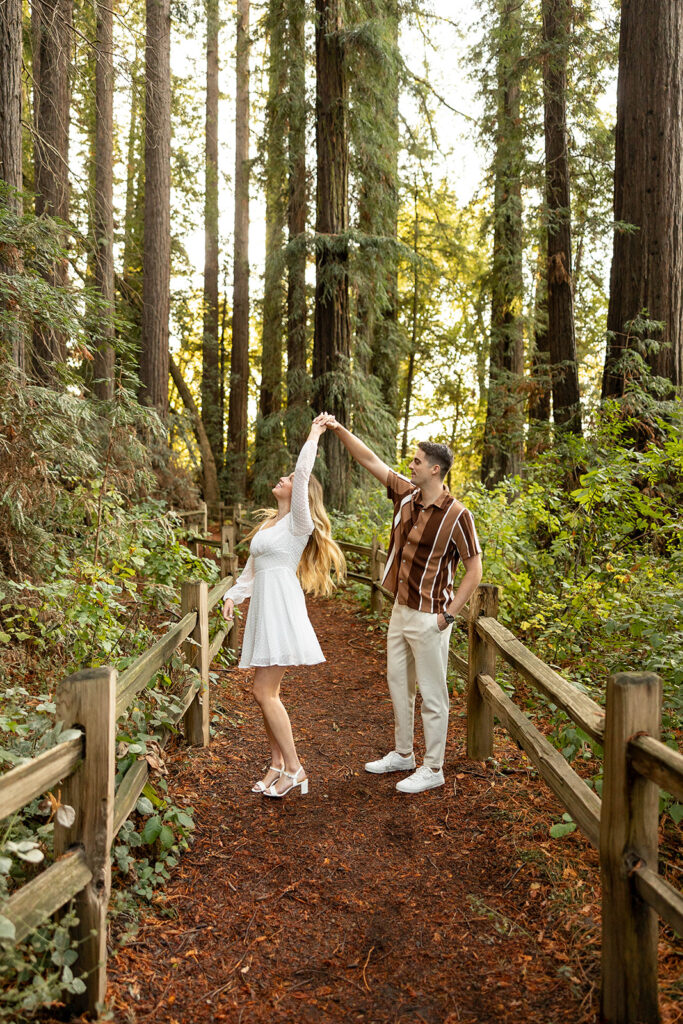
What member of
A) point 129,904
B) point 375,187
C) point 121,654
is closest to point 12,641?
point 121,654

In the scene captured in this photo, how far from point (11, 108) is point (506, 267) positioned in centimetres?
1060

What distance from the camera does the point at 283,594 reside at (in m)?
4.54

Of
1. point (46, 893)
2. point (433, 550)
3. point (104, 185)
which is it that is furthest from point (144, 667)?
point (104, 185)

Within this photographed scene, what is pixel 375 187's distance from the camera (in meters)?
14.5

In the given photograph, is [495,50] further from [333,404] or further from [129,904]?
[129,904]

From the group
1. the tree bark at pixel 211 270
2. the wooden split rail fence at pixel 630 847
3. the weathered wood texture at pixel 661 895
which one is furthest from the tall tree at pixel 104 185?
the weathered wood texture at pixel 661 895

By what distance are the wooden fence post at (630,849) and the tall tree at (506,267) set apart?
9404mm

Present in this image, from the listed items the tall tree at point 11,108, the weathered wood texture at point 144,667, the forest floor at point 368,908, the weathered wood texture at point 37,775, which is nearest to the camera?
the weathered wood texture at point 37,775

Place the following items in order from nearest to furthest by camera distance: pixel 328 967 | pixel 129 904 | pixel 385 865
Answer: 1. pixel 328 967
2. pixel 129 904
3. pixel 385 865

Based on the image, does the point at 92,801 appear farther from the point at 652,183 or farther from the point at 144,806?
the point at 652,183

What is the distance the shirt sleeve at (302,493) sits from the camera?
4395mm

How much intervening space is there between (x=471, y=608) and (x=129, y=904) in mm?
2727

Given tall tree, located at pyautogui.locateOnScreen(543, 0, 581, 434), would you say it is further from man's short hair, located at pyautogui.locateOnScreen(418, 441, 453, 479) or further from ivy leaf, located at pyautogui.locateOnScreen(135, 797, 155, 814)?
ivy leaf, located at pyautogui.locateOnScreen(135, 797, 155, 814)

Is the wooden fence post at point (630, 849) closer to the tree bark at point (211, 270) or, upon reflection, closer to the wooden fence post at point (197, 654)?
the wooden fence post at point (197, 654)
